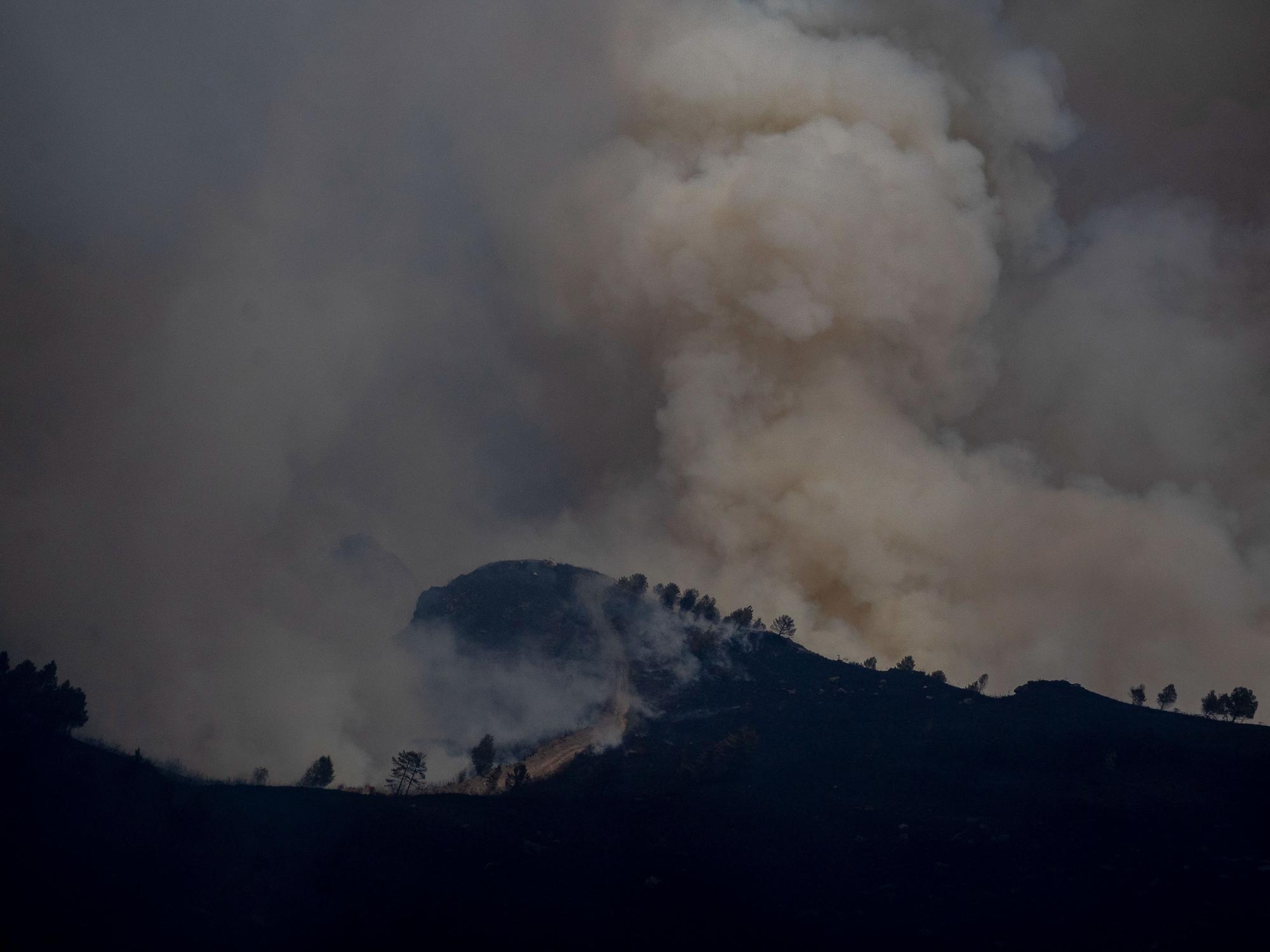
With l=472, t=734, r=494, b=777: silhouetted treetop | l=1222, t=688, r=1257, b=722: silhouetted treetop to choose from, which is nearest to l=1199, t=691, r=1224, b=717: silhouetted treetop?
l=1222, t=688, r=1257, b=722: silhouetted treetop

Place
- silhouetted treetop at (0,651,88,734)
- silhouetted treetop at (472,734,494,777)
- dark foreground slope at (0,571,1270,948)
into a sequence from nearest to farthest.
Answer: dark foreground slope at (0,571,1270,948) < silhouetted treetop at (0,651,88,734) < silhouetted treetop at (472,734,494,777)

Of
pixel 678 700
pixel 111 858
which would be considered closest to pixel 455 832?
pixel 111 858

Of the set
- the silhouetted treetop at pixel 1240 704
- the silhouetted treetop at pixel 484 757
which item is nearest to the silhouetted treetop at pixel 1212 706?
the silhouetted treetop at pixel 1240 704

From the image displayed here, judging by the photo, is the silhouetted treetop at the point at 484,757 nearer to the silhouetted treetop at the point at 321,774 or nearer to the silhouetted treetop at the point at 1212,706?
the silhouetted treetop at the point at 321,774

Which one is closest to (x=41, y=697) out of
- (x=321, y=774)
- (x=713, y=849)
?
(x=321, y=774)

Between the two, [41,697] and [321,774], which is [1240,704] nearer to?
[321,774]

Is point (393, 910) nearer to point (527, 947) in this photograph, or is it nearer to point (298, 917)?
point (298, 917)

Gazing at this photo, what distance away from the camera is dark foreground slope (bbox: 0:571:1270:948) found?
308 feet

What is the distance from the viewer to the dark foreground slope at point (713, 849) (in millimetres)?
94000

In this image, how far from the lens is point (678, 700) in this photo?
182m

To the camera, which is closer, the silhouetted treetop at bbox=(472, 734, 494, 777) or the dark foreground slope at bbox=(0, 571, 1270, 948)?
the dark foreground slope at bbox=(0, 571, 1270, 948)

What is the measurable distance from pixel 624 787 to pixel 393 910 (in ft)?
159

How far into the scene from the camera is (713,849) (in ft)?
378

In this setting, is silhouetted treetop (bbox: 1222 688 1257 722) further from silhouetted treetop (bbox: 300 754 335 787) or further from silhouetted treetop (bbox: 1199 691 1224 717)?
silhouetted treetop (bbox: 300 754 335 787)
